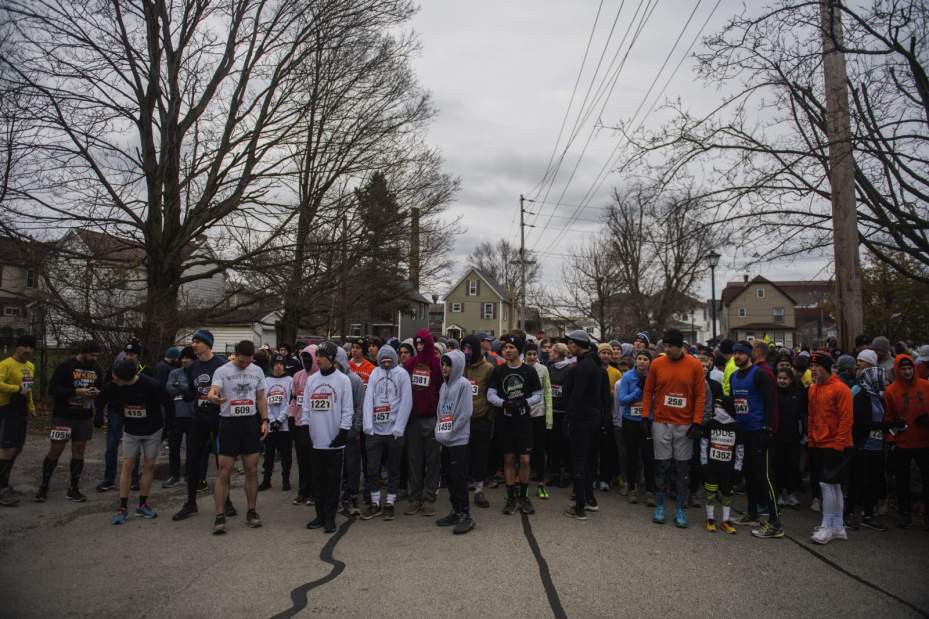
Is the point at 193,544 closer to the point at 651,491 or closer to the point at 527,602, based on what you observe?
the point at 527,602

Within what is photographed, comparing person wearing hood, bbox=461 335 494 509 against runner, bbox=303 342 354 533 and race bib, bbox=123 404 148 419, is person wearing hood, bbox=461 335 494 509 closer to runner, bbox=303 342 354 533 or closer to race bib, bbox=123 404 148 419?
runner, bbox=303 342 354 533

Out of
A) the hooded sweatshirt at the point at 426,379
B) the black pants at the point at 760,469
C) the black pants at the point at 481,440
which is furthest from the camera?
the black pants at the point at 481,440

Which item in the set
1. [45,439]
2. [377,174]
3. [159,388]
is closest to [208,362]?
[159,388]

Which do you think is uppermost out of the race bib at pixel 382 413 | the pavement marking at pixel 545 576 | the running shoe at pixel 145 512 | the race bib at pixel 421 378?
the race bib at pixel 421 378

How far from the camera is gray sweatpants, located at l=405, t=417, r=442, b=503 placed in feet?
25.3

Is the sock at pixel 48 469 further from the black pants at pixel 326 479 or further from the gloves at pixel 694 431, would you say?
the gloves at pixel 694 431

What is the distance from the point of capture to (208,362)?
26.5ft

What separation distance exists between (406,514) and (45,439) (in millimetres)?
9720

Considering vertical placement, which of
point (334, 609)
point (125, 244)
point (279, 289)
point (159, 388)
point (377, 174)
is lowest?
point (334, 609)

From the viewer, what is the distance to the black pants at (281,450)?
912 centimetres

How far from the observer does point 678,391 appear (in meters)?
6.98

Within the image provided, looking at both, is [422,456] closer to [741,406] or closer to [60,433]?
[741,406]

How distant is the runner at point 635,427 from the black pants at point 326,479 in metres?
4.06

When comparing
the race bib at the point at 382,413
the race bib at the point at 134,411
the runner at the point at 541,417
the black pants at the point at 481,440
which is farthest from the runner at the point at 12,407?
the runner at the point at 541,417
